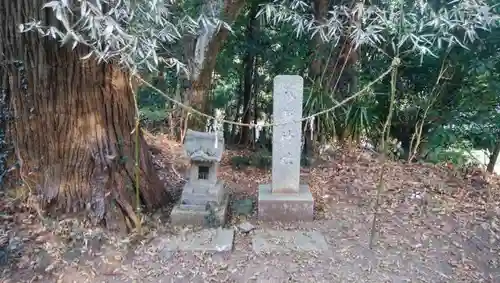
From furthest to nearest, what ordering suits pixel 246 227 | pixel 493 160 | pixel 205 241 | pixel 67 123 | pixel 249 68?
pixel 249 68 < pixel 493 160 < pixel 246 227 < pixel 205 241 < pixel 67 123

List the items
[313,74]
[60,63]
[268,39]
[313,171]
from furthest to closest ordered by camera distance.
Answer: [268,39], [313,74], [313,171], [60,63]

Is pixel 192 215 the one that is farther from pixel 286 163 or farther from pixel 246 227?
pixel 286 163

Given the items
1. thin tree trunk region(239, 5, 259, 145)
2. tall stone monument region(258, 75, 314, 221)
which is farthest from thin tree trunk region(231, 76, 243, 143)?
tall stone monument region(258, 75, 314, 221)

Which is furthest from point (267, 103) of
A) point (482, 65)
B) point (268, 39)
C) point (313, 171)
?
point (482, 65)

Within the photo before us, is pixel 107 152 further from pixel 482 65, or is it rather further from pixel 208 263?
pixel 482 65

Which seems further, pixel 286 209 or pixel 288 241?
pixel 286 209

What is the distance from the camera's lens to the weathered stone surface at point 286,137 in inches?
127

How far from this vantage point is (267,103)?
6.05 meters

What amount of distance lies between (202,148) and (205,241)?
0.70 metres

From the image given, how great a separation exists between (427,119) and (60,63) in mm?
3999

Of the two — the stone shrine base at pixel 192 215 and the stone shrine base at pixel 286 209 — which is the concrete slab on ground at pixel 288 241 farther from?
the stone shrine base at pixel 192 215

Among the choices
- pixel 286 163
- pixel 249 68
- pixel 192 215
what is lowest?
pixel 192 215

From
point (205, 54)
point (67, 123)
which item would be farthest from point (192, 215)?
point (205, 54)

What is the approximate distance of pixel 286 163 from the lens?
10.9 ft
